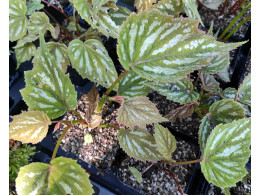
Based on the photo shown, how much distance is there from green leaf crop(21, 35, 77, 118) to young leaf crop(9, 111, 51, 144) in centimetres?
3

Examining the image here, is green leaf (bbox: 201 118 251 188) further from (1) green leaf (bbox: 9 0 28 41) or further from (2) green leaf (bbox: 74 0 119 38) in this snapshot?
(1) green leaf (bbox: 9 0 28 41)

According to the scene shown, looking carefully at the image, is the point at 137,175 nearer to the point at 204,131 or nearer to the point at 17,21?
the point at 204,131

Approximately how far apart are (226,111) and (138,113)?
299 millimetres

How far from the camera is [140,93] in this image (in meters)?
0.82

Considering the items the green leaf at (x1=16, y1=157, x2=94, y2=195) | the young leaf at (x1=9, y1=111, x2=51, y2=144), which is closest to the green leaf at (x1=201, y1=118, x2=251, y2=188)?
the green leaf at (x1=16, y1=157, x2=94, y2=195)

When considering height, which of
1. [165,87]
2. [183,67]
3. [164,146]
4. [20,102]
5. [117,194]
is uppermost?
[183,67]

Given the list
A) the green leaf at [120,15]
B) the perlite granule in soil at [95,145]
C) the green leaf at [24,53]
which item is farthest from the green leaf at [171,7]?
the green leaf at [24,53]

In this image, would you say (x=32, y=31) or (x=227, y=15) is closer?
(x=32, y=31)

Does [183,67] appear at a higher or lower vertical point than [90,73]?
higher

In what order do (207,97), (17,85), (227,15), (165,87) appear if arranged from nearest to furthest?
1. (165,87)
2. (207,97)
3. (17,85)
4. (227,15)

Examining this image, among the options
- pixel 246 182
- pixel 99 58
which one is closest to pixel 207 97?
pixel 246 182

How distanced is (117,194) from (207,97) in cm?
51

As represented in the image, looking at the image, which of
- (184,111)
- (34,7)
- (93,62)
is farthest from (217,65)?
(34,7)

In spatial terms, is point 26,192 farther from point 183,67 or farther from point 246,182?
point 246,182
